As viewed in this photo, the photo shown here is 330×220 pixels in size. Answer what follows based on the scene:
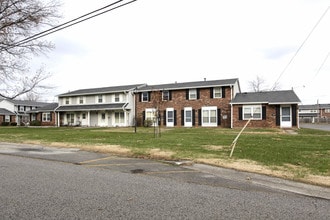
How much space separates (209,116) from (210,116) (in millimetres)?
117

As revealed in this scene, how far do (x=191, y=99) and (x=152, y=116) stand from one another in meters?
5.61

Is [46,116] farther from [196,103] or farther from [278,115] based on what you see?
[278,115]

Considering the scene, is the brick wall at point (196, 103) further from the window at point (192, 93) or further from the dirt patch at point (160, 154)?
the dirt patch at point (160, 154)

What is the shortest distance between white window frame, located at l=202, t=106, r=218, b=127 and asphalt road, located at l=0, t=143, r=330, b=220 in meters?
23.2

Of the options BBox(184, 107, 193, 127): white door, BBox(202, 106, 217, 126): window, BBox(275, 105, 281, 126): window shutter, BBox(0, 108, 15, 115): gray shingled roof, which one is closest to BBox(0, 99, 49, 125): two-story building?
BBox(0, 108, 15, 115): gray shingled roof

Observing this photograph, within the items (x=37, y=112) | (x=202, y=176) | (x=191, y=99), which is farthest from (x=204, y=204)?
(x=37, y=112)

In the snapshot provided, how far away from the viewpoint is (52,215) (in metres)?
4.02

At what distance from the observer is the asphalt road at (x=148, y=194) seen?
4.16 m

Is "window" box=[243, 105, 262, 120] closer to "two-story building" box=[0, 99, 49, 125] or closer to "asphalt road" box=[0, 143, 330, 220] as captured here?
"asphalt road" box=[0, 143, 330, 220]

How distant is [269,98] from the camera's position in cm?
2848

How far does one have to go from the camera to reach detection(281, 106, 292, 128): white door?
1078 inches

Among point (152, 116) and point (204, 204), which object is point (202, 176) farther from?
point (152, 116)

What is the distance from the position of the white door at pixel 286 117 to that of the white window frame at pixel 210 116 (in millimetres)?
7068

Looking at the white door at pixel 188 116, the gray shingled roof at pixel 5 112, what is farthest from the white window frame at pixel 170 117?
the gray shingled roof at pixel 5 112
